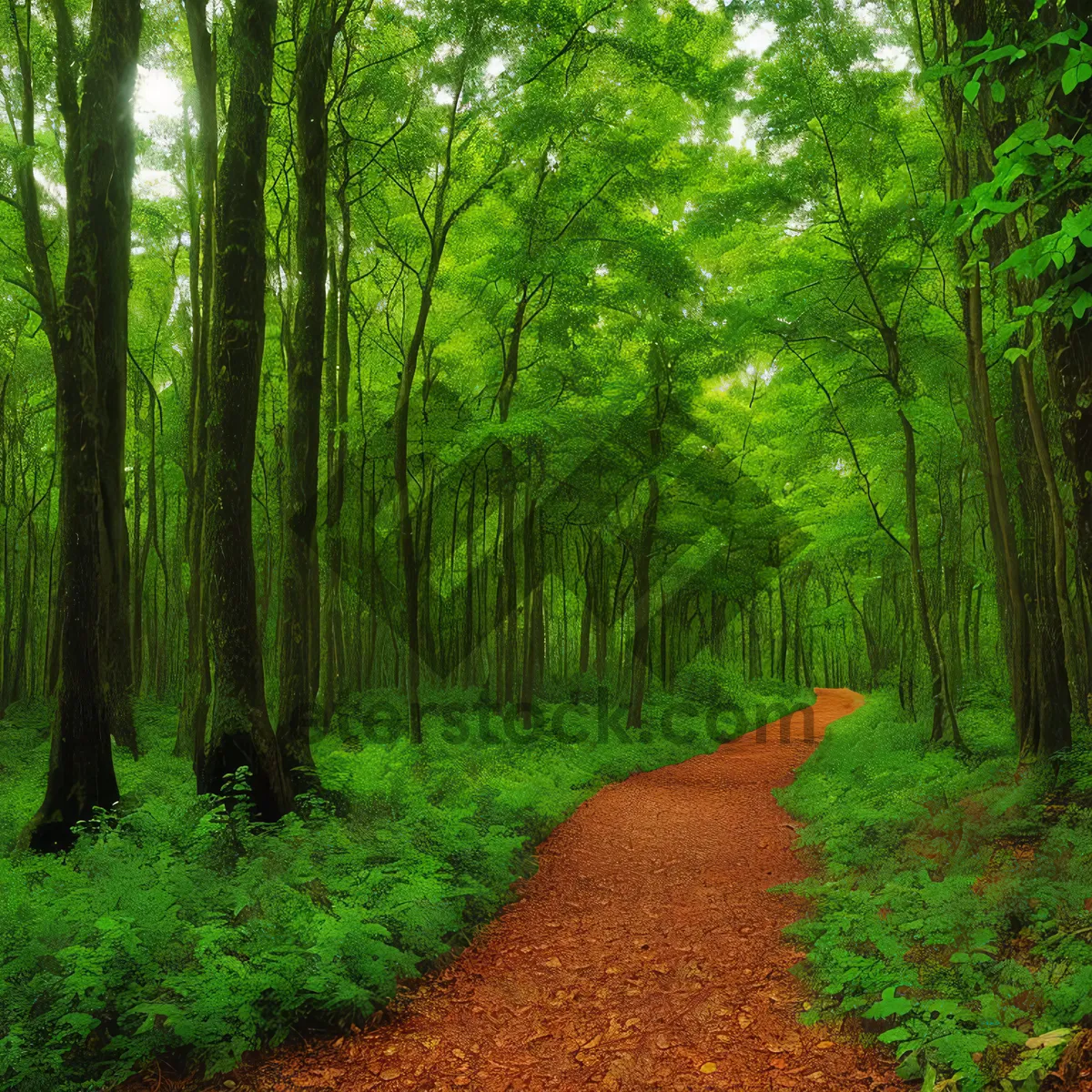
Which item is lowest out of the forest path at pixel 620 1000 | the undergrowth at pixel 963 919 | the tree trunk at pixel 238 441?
the forest path at pixel 620 1000

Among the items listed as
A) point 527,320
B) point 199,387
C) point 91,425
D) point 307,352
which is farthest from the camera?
point 527,320

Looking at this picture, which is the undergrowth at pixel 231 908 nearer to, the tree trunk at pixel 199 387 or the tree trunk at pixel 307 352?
the tree trunk at pixel 199 387

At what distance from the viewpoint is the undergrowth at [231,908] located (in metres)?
3.92

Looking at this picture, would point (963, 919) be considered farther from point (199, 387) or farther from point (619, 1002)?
point (199, 387)

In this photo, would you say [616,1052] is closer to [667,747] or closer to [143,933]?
[143,933]

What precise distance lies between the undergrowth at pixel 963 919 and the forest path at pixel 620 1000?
1.02 ft

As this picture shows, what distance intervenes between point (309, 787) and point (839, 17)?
38.8ft

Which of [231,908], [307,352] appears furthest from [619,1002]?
[307,352]

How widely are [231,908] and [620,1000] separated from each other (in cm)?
256

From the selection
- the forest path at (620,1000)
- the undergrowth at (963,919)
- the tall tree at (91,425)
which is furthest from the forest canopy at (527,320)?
the forest path at (620,1000)

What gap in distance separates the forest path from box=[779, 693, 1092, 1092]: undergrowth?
1.02ft

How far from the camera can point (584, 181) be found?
1327 centimetres

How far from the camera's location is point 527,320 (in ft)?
47.6

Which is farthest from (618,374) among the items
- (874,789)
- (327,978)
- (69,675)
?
(327,978)
